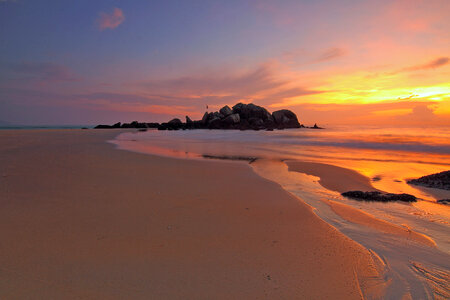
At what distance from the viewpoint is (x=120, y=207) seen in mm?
4215

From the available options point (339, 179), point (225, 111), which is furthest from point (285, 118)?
point (339, 179)

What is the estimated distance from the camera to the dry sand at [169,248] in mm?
2170

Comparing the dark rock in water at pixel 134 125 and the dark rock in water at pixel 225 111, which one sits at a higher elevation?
the dark rock in water at pixel 225 111

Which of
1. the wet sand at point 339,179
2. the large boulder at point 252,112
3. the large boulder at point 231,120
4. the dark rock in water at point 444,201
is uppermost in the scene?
the large boulder at point 252,112

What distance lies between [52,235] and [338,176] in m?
7.81

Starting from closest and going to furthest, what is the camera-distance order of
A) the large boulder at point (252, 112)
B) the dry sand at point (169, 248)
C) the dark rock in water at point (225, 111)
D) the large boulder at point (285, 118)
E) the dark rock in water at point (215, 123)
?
the dry sand at point (169, 248)
the dark rock in water at point (215, 123)
the large boulder at point (252, 112)
the dark rock in water at point (225, 111)
the large boulder at point (285, 118)

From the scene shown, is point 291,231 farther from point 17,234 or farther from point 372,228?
point 17,234

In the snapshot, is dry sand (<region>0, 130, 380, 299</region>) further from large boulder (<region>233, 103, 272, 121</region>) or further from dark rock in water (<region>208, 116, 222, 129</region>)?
large boulder (<region>233, 103, 272, 121</region>)

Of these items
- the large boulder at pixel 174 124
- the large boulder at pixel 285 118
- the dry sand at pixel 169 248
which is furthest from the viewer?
the large boulder at pixel 174 124

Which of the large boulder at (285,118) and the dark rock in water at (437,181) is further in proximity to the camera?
the large boulder at (285,118)

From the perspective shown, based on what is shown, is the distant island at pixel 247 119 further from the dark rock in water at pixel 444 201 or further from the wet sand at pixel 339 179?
the dark rock in water at pixel 444 201

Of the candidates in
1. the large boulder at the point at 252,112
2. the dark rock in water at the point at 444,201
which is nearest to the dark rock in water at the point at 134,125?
the large boulder at the point at 252,112

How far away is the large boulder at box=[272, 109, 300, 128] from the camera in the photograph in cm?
5828

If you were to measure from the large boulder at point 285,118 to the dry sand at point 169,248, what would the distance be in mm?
54855
